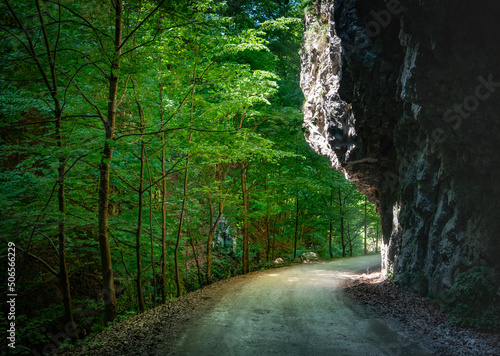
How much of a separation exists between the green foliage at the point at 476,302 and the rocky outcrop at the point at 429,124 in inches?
12.3

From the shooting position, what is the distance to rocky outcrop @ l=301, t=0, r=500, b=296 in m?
5.91

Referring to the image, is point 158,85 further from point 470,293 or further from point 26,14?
point 470,293

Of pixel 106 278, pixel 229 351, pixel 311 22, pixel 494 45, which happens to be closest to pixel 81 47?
pixel 106 278

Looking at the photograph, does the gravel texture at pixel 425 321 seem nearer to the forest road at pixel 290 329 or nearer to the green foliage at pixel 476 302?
A: the green foliage at pixel 476 302

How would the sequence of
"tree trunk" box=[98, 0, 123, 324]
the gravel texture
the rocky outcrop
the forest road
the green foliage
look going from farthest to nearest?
"tree trunk" box=[98, 0, 123, 324]
the rocky outcrop
the green foliage
the forest road
the gravel texture

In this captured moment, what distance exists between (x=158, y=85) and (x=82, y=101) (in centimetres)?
231

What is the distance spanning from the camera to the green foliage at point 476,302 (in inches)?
209

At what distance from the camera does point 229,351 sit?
488cm

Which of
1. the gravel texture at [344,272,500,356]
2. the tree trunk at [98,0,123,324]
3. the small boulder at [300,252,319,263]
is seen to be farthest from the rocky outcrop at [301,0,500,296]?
the small boulder at [300,252,319,263]

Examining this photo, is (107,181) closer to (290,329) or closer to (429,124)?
(290,329)

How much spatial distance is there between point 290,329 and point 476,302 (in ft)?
11.7

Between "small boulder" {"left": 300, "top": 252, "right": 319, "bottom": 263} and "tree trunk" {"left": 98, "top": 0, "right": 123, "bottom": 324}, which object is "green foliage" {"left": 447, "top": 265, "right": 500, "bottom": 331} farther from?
"small boulder" {"left": 300, "top": 252, "right": 319, "bottom": 263}

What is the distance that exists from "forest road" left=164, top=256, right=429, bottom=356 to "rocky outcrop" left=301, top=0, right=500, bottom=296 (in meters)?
2.10

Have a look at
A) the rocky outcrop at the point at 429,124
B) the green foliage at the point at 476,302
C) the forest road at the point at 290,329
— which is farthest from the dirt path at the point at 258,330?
the rocky outcrop at the point at 429,124
